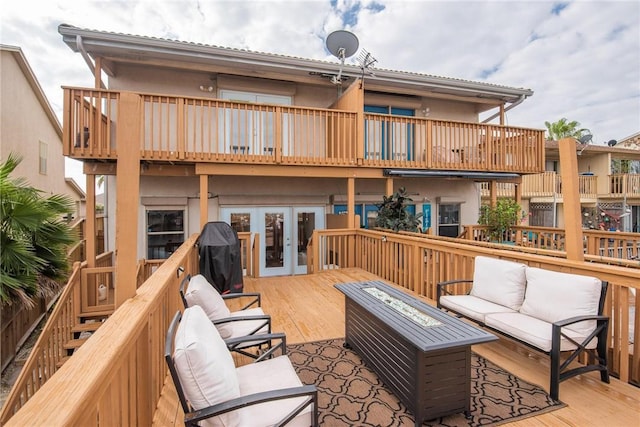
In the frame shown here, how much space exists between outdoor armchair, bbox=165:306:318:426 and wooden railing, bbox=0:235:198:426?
0.68 feet

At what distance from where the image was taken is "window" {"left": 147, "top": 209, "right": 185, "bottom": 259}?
7332 millimetres

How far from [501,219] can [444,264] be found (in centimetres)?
498

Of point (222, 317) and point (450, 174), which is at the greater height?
point (450, 174)

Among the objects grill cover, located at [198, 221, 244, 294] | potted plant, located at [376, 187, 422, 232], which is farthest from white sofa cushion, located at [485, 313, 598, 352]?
potted plant, located at [376, 187, 422, 232]

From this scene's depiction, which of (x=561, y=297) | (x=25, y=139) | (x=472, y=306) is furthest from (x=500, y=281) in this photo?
(x=25, y=139)

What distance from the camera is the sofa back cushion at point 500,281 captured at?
3109 millimetres

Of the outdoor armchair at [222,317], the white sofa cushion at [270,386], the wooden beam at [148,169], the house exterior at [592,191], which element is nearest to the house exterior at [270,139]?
the wooden beam at [148,169]

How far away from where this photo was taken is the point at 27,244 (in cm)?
452

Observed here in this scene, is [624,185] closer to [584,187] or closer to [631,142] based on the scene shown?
[584,187]

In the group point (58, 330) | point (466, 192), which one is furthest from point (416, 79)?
point (58, 330)

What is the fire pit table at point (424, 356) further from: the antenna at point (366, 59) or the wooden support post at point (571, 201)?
the antenna at point (366, 59)

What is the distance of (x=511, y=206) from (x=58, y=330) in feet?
34.5

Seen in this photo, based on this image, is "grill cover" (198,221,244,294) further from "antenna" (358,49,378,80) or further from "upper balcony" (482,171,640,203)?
"upper balcony" (482,171,640,203)

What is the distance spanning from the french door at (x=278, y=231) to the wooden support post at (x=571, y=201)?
574 centimetres
